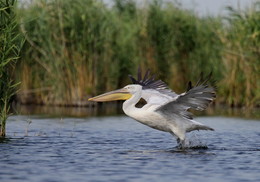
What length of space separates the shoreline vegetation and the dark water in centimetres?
468

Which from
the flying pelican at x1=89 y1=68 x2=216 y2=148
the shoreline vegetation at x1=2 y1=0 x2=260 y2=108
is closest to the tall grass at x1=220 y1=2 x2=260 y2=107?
the shoreline vegetation at x1=2 y1=0 x2=260 y2=108

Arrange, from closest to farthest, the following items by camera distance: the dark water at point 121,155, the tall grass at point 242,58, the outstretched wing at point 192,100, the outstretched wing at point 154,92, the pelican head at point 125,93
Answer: the dark water at point 121,155 → the outstretched wing at point 192,100 → the pelican head at point 125,93 → the outstretched wing at point 154,92 → the tall grass at point 242,58

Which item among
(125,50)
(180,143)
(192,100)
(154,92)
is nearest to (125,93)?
(154,92)

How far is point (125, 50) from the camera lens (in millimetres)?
19969

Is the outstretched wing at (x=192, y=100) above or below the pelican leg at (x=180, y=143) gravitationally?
above

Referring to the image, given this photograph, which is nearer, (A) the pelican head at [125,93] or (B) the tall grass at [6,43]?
(B) the tall grass at [6,43]

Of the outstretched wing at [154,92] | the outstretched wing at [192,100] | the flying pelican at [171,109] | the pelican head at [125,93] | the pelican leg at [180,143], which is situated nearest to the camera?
the outstretched wing at [192,100]

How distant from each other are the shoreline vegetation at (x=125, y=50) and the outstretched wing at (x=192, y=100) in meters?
7.76

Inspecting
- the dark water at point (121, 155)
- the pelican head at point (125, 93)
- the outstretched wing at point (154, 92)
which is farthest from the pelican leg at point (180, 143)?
the pelican head at point (125, 93)

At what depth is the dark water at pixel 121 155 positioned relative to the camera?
24.1 ft

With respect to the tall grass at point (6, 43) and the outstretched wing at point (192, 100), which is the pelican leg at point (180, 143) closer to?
the outstretched wing at point (192, 100)

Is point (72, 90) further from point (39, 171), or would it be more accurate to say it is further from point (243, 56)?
point (39, 171)

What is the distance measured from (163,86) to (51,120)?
4.25 metres

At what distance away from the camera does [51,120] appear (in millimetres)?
14906
